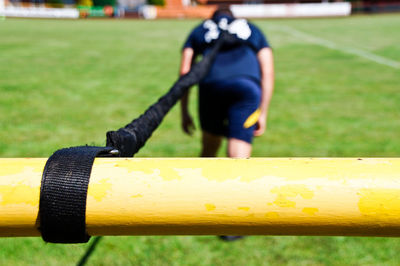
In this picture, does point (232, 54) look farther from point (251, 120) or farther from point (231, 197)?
point (231, 197)

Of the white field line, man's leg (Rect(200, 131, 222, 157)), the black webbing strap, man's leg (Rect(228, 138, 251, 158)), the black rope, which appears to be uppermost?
the black webbing strap

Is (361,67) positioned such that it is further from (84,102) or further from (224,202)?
(224,202)

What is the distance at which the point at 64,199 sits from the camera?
2.52 feet

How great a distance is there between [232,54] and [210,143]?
33.0 inches

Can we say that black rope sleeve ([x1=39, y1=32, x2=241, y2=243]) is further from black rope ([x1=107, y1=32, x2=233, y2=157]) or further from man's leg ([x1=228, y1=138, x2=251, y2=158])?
man's leg ([x1=228, y1=138, x2=251, y2=158])

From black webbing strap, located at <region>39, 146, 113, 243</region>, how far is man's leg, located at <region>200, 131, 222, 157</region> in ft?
8.91

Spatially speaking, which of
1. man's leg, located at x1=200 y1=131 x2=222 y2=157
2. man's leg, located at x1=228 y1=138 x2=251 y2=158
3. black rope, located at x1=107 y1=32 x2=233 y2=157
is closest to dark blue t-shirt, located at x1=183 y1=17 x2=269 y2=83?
black rope, located at x1=107 y1=32 x2=233 y2=157

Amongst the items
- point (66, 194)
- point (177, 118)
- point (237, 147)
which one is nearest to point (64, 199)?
point (66, 194)

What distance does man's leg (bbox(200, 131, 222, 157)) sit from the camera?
353 centimetres

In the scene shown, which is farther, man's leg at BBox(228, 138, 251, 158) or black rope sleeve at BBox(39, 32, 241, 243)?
man's leg at BBox(228, 138, 251, 158)

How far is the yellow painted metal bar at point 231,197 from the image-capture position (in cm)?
74

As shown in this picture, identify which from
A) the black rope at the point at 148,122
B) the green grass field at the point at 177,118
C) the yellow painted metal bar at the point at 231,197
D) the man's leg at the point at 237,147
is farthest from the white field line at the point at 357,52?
the yellow painted metal bar at the point at 231,197

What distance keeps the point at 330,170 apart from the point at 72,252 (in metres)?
2.32

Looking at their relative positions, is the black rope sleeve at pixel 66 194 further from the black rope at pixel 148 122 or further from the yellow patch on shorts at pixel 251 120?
the yellow patch on shorts at pixel 251 120
